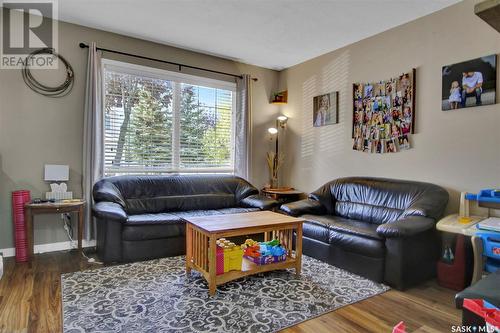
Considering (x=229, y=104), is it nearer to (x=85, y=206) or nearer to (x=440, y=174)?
(x=85, y=206)

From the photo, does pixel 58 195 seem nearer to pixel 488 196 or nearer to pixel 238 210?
pixel 238 210

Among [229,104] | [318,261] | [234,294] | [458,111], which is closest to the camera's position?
[234,294]

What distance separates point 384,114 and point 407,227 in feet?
5.42

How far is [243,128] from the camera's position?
16.7ft

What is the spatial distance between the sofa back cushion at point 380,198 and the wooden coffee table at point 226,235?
112 centimetres

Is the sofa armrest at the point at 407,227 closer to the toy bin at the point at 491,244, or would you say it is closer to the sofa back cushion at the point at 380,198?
the sofa back cushion at the point at 380,198

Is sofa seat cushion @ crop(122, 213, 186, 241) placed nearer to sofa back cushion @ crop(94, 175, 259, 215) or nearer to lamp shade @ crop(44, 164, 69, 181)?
sofa back cushion @ crop(94, 175, 259, 215)

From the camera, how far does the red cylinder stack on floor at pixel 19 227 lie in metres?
3.34

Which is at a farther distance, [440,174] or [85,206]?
[85,206]

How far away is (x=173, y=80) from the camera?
460cm

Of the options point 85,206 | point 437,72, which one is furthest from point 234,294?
point 437,72

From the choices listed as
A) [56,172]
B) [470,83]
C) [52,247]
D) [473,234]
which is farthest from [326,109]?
[52,247]

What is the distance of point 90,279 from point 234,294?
1.36 metres

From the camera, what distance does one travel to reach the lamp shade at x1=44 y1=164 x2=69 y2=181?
3637mm
